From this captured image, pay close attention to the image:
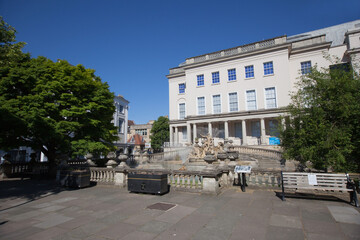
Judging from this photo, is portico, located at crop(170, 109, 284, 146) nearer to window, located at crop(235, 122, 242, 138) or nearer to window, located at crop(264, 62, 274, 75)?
window, located at crop(235, 122, 242, 138)

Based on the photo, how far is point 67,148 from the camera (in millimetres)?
14234

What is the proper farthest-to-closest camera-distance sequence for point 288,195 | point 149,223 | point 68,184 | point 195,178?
point 68,184, point 195,178, point 288,195, point 149,223

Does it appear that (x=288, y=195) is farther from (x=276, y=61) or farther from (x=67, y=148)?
(x=276, y=61)

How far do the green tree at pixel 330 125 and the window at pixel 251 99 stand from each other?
2309 centimetres

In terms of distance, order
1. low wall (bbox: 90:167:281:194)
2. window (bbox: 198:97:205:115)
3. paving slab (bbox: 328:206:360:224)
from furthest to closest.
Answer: window (bbox: 198:97:205:115), low wall (bbox: 90:167:281:194), paving slab (bbox: 328:206:360:224)

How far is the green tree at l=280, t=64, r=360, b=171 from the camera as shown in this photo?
7.77m

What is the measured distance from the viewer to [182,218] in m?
5.55

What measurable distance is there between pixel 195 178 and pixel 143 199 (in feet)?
8.54

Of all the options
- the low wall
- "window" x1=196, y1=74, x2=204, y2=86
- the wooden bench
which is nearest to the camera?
the wooden bench

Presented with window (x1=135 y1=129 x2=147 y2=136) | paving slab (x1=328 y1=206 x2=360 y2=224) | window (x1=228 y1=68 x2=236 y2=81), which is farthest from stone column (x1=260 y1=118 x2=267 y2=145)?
window (x1=135 y1=129 x2=147 y2=136)

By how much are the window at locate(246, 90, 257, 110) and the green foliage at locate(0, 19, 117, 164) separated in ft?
74.8

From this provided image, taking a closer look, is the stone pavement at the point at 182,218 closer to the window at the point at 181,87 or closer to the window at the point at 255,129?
the window at the point at 255,129

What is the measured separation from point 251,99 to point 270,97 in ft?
9.36

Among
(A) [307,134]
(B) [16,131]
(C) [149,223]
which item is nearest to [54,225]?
(C) [149,223]
